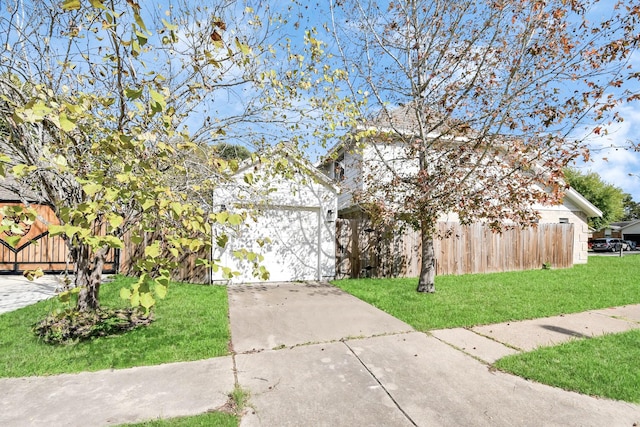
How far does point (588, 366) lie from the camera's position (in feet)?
11.7

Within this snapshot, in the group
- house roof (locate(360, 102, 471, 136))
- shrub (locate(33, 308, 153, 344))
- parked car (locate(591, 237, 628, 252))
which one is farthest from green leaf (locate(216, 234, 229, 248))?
parked car (locate(591, 237, 628, 252))

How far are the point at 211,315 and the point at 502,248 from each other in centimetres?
987

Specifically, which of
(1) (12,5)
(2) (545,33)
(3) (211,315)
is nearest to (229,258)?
(3) (211,315)

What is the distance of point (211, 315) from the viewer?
5477 millimetres

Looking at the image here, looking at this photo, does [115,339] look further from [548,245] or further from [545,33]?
[548,245]

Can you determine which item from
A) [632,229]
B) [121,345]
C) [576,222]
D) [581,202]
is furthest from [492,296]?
[632,229]

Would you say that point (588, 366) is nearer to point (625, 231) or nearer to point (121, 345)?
point (121, 345)

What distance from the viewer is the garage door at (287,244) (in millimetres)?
8883

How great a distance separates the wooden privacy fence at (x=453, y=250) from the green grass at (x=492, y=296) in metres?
0.57

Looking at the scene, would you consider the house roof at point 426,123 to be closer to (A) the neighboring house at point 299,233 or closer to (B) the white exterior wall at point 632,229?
(A) the neighboring house at point 299,233

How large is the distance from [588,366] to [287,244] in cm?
681

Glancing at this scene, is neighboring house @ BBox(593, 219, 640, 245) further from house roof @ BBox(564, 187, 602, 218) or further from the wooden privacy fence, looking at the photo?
the wooden privacy fence

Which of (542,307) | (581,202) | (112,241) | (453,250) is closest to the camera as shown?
(112,241)

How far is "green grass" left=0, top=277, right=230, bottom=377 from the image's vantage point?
3.55m
